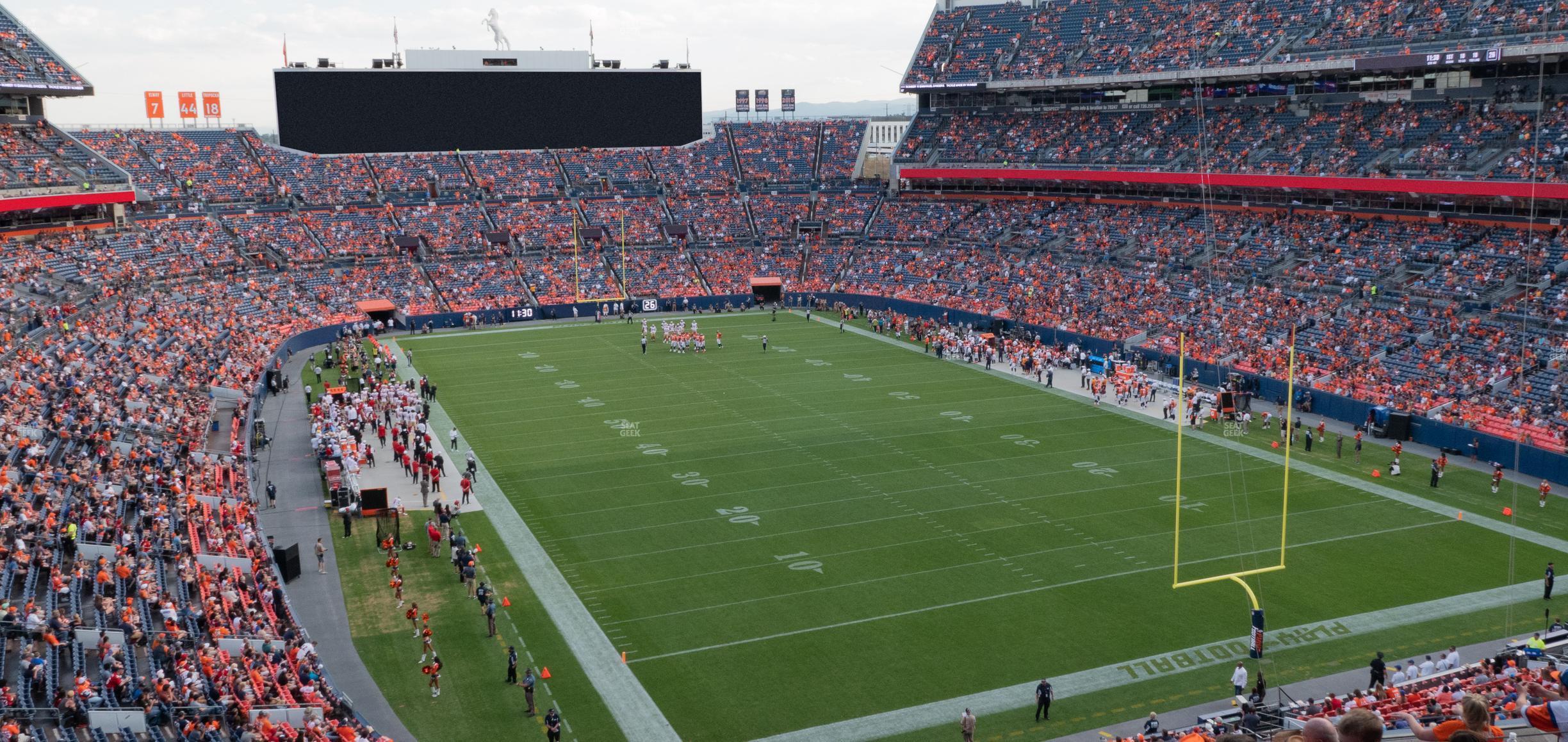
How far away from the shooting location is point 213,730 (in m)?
14.8

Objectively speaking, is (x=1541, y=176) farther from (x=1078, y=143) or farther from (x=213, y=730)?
(x=213, y=730)

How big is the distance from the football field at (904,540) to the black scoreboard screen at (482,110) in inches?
1175

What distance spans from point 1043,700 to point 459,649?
9327 millimetres

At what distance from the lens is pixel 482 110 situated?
6556cm

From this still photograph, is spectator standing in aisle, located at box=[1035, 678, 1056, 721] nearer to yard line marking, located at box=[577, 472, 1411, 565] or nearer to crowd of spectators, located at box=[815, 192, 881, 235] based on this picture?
yard line marking, located at box=[577, 472, 1411, 565]

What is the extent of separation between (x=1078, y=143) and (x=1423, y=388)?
2683cm

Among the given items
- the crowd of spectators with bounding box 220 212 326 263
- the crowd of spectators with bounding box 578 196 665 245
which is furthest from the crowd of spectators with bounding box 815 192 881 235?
the crowd of spectators with bounding box 220 212 326 263

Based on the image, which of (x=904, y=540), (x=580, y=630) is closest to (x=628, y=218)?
(x=904, y=540)

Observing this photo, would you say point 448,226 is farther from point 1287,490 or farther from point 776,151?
point 1287,490

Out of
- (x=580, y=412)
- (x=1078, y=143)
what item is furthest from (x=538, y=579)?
(x=1078, y=143)

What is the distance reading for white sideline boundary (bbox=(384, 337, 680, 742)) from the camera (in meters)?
17.3

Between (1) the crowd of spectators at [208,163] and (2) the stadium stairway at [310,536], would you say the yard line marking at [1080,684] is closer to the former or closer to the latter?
(2) the stadium stairway at [310,536]

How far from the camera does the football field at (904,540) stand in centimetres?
1923

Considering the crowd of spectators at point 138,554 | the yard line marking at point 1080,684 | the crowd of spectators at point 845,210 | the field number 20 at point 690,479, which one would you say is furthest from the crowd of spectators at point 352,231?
the yard line marking at point 1080,684
